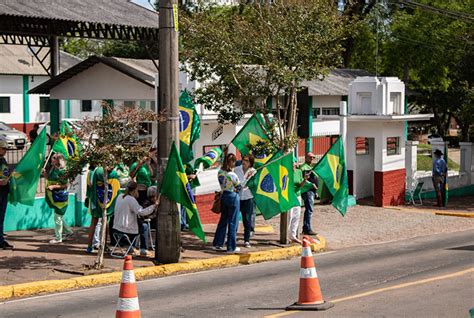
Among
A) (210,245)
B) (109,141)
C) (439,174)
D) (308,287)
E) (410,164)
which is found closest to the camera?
(308,287)

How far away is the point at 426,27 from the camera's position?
41.6 meters

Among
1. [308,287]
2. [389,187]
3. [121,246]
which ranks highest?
[389,187]

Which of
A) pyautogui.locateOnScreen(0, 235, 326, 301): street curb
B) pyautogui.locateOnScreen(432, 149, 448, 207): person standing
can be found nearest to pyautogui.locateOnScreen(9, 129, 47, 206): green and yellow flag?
pyautogui.locateOnScreen(0, 235, 326, 301): street curb

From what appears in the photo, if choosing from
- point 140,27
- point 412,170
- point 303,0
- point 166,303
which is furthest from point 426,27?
point 166,303

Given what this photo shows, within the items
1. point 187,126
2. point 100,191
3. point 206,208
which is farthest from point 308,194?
point 100,191

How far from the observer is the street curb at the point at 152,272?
12.7 metres

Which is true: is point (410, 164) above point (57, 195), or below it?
above

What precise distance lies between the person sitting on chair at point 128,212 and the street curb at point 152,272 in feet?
3.00

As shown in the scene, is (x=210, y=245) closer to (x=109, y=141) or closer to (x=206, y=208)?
(x=206, y=208)

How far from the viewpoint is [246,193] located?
17.2 m

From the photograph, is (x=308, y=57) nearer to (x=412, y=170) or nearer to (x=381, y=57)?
(x=412, y=170)

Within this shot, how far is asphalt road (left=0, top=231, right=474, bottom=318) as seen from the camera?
444 inches

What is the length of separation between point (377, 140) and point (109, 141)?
44.7ft

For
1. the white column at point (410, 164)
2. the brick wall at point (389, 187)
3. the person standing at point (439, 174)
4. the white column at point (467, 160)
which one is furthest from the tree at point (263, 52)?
the white column at point (467, 160)
